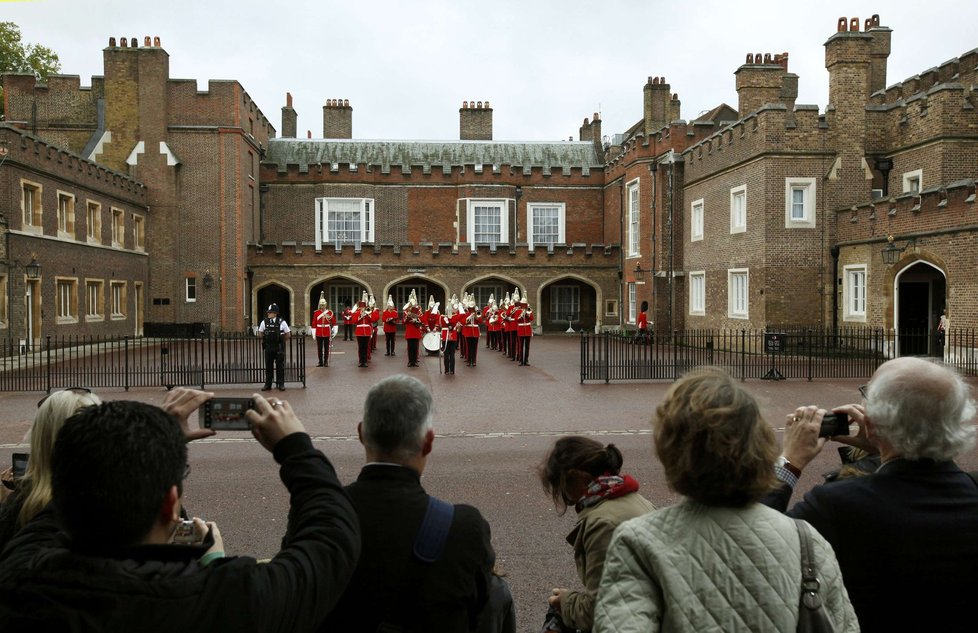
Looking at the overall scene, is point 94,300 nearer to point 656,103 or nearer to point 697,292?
point 697,292

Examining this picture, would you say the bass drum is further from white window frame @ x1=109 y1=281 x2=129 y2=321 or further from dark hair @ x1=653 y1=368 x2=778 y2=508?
dark hair @ x1=653 y1=368 x2=778 y2=508

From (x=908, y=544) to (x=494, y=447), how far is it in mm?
7552

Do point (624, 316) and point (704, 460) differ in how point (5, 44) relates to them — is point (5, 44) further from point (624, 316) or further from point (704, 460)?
point (704, 460)

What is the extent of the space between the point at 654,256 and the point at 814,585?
2905cm

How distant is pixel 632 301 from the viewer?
109 feet

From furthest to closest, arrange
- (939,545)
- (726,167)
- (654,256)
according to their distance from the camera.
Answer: (654,256), (726,167), (939,545)

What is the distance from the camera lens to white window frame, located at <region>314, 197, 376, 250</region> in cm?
3744

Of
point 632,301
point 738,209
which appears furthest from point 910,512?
point 632,301

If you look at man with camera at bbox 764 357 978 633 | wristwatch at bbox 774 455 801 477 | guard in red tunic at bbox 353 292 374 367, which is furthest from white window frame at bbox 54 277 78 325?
man with camera at bbox 764 357 978 633

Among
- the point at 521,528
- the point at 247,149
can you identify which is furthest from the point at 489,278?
the point at 521,528

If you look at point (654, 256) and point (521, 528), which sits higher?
point (654, 256)

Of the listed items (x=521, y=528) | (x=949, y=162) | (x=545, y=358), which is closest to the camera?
(x=521, y=528)

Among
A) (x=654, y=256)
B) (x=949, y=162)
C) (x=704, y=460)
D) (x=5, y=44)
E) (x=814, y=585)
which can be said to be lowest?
(x=814, y=585)

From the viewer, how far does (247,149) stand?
3384cm
